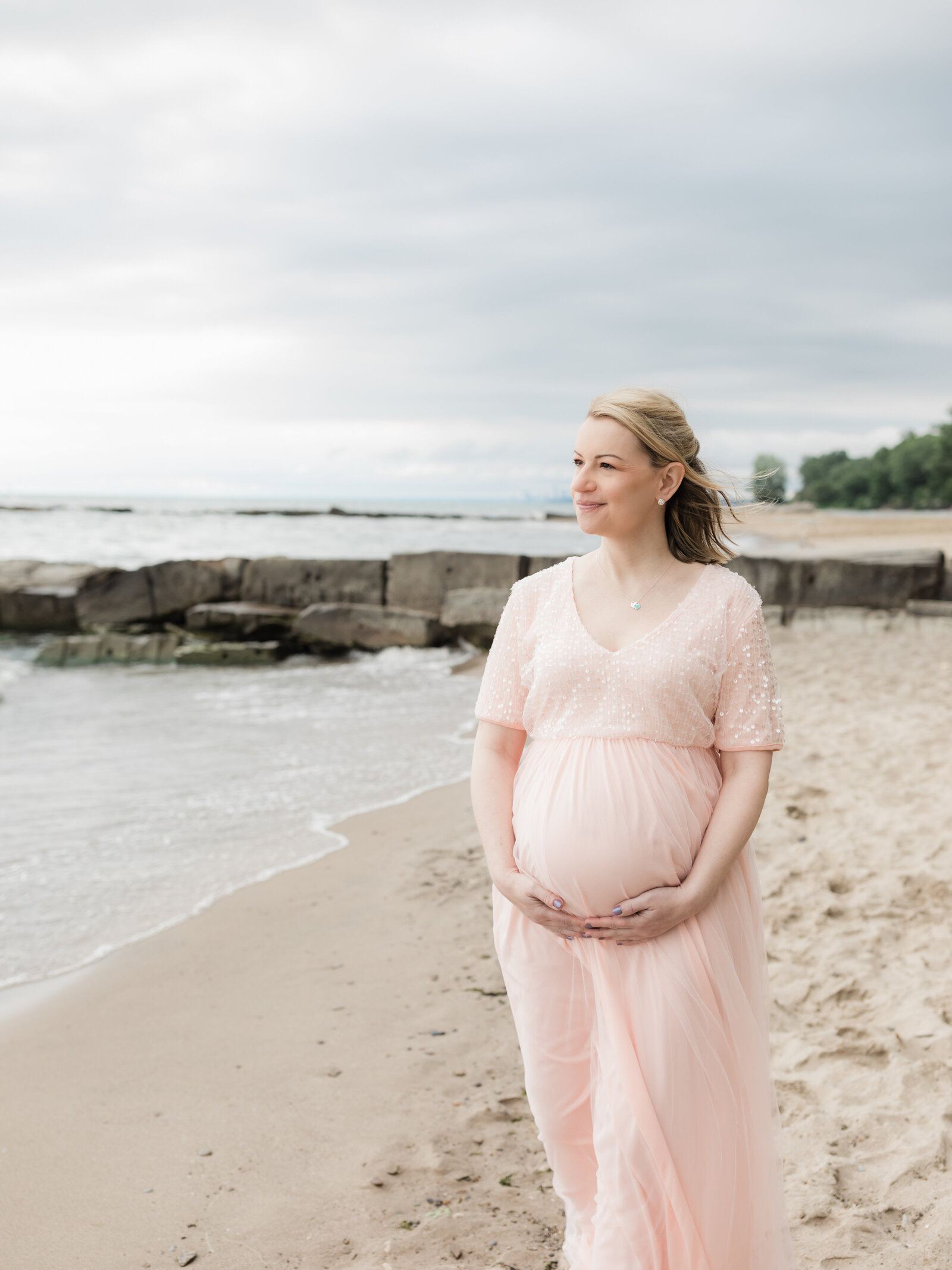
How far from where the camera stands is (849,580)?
507 inches

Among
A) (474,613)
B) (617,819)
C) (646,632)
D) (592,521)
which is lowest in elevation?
(474,613)

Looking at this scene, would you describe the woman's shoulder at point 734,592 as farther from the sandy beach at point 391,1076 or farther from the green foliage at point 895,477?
the green foliage at point 895,477

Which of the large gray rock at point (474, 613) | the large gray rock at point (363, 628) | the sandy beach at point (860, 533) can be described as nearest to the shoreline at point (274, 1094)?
the large gray rock at point (474, 613)

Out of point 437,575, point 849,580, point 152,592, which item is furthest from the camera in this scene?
point 152,592

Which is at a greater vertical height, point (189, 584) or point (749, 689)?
point (749, 689)

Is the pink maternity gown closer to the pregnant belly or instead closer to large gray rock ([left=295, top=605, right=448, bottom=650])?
the pregnant belly

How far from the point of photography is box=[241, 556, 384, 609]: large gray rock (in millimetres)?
14414

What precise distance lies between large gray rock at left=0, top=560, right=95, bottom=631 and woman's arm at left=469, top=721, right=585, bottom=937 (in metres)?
13.9

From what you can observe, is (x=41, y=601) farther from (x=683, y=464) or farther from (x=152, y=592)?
(x=683, y=464)

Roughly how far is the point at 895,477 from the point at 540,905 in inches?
3329

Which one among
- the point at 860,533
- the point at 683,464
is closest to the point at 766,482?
the point at 683,464

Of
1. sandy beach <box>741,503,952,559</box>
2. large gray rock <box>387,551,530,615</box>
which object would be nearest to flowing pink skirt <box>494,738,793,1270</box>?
large gray rock <box>387,551,530,615</box>

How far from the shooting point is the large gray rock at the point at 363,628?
44.0ft

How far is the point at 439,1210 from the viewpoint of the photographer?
2.44 metres
